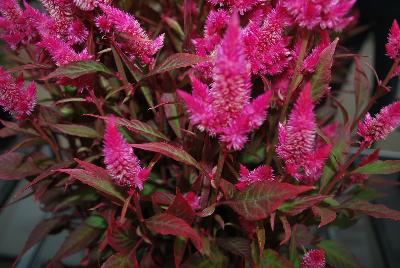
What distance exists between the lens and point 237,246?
603 millimetres

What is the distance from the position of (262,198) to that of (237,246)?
16 centimetres

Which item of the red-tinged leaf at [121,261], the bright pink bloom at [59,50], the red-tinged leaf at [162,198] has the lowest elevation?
the red-tinged leaf at [121,261]

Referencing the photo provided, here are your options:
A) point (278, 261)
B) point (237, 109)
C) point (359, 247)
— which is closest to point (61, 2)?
point (237, 109)

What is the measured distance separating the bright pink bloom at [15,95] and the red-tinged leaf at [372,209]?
0.49 metres

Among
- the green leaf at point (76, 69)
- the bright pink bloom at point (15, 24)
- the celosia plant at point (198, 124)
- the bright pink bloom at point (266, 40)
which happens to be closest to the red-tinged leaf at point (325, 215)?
the celosia plant at point (198, 124)

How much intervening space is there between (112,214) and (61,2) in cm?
31

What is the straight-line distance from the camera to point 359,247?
0.98 m

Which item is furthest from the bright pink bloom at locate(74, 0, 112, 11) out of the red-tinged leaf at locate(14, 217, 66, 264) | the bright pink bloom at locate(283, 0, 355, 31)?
the red-tinged leaf at locate(14, 217, 66, 264)

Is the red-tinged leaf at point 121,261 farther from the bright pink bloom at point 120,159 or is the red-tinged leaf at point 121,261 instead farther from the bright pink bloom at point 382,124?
the bright pink bloom at point 382,124

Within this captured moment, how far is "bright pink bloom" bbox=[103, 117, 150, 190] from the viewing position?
0.41 m

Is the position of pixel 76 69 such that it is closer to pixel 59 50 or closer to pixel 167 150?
pixel 59 50

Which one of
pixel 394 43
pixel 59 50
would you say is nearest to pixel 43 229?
pixel 59 50

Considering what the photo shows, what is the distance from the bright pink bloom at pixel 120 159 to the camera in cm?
41

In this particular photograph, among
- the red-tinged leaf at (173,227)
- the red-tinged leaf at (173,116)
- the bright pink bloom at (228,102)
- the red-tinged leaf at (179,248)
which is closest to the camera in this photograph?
the bright pink bloom at (228,102)
